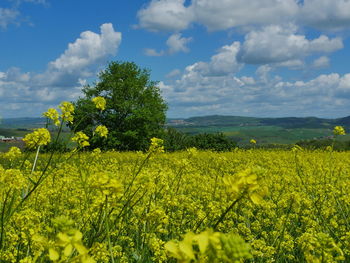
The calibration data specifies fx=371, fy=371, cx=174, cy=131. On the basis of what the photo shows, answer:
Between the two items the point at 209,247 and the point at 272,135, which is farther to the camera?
the point at 272,135

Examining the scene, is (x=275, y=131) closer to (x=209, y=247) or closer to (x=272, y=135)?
(x=272, y=135)

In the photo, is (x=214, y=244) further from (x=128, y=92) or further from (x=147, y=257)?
(x=128, y=92)

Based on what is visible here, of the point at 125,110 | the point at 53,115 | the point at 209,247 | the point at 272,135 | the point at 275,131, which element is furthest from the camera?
the point at 275,131

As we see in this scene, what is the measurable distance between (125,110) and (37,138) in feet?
90.3

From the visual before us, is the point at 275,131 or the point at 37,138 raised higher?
the point at 37,138

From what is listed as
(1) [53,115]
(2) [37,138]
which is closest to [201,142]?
(1) [53,115]

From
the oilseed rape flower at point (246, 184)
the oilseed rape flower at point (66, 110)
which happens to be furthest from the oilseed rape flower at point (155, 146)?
the oilseed rape flower at point (246, 184)

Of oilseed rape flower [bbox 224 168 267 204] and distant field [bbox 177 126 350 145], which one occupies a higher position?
oilseed rape flower [bbox 224 168 267 204]

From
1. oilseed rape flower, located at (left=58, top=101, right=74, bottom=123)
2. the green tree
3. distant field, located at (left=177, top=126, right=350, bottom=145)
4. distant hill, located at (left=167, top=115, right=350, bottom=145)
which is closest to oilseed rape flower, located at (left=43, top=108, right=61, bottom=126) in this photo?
oilseed rape flower, located at (left=58, top=101, right=74, bottom=123)

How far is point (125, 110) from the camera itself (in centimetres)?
3147

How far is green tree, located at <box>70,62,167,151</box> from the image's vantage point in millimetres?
30125

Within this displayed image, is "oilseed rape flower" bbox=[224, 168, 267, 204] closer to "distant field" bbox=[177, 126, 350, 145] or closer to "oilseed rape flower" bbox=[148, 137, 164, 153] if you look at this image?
"oilseed rape flower" bbox=[148, 137, 164, 153]

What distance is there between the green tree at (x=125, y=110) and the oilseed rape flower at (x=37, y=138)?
24450mm

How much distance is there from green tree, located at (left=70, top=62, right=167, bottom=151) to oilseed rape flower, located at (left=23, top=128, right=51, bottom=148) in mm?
24450
